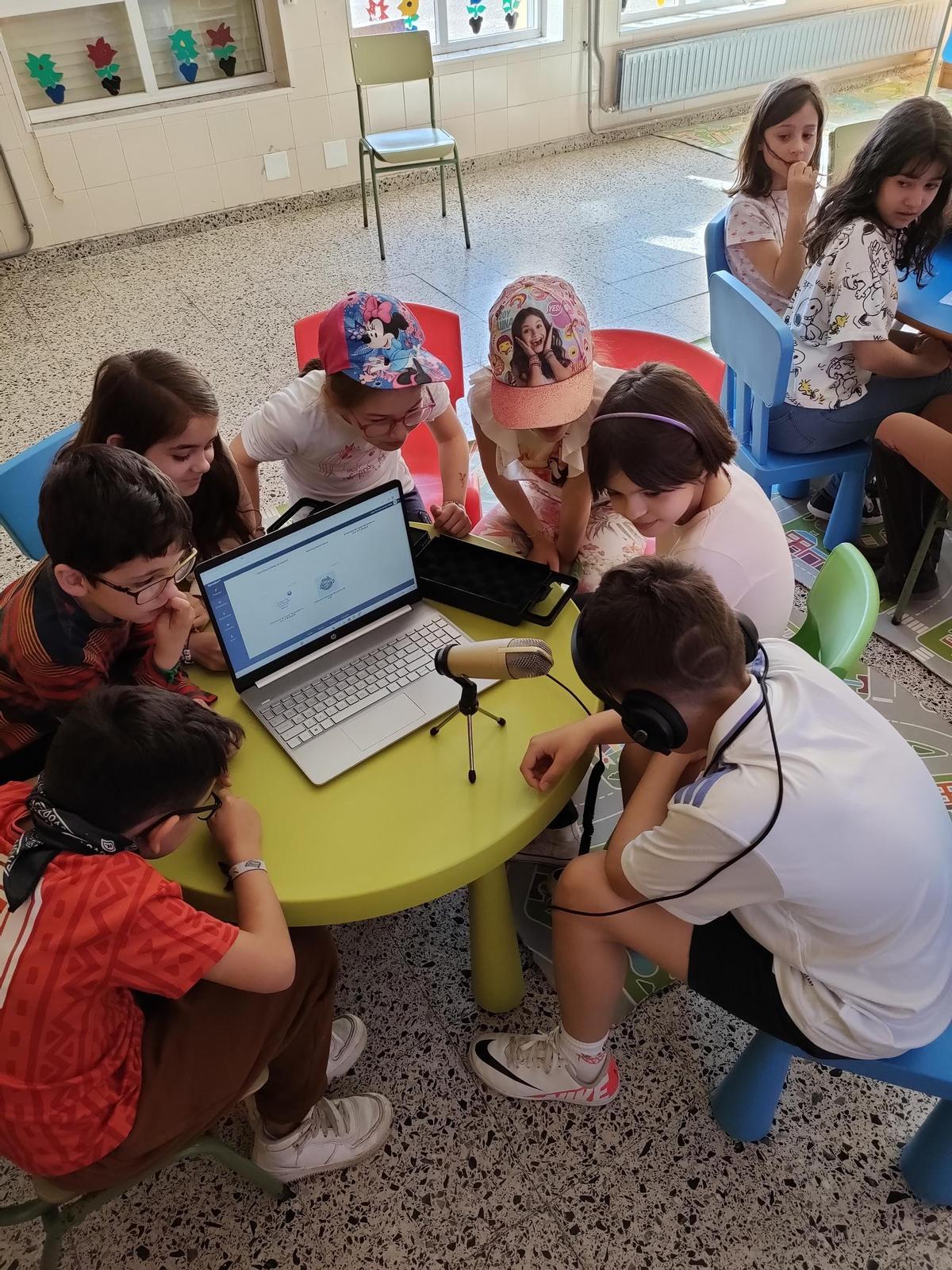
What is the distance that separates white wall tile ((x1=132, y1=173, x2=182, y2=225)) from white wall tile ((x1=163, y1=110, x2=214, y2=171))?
0.32ft

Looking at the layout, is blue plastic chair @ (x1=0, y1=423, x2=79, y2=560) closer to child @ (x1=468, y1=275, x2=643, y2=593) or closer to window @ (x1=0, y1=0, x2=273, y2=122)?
child @ (x1=468, y1=275, x2=643, y2=593)

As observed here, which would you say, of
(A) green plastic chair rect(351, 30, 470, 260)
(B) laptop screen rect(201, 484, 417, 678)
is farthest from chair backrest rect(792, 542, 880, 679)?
(A) green plastic chair rect(351, 30, 470, 260)

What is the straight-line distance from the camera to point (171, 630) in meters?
1.51

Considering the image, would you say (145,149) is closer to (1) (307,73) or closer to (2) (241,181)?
(2) (241,181)

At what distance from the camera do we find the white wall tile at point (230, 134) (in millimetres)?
4867

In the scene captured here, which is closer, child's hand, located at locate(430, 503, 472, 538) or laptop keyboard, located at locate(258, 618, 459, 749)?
laptop keyboard, located at locate(258, 618, 459, 749)

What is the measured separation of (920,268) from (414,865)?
7.06 feet

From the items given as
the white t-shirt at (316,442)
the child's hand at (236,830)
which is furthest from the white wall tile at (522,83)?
the child's hand at (236,830)

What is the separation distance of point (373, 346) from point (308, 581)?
589 millimetres

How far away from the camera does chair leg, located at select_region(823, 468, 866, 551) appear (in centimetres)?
264

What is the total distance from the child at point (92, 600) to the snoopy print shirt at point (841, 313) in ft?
5.56

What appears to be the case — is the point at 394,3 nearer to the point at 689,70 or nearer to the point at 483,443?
the point at 689,70

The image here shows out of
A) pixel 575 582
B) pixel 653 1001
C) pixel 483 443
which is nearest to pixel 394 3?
pixel 483 443

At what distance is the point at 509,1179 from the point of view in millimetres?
1519
